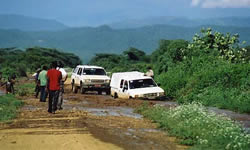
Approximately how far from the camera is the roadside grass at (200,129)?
11.9m

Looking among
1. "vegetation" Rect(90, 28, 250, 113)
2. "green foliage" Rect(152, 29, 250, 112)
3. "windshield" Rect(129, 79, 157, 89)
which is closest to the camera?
"green foliage" Rect(152, 29, 250, 112)

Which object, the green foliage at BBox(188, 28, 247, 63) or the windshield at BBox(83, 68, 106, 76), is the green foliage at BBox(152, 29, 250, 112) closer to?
the green foliage at BBox(188, 28, 247, 63)

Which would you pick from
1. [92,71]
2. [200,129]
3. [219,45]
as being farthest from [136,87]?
[200,129]

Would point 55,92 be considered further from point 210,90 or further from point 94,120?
point 210,90

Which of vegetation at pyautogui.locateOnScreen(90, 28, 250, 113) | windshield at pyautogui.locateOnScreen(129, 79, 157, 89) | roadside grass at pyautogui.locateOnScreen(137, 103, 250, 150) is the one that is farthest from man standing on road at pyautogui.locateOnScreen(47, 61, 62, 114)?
windshield at pyautogui.locateOnScreen(129, 79, 157, 89)

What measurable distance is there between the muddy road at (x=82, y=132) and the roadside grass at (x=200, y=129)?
1.17 feet

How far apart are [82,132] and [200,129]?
312 centimetres

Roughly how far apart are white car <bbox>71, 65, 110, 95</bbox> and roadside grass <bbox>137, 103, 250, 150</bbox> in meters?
13.2

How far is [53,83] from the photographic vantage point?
62.3ft

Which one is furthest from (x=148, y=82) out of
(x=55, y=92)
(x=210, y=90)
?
(x=55, y=92)

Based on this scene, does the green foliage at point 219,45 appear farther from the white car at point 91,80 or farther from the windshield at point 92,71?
the white car at point 91,80

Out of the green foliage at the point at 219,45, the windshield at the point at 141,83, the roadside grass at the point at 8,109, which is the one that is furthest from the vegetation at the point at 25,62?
the roadside grass at the point at 8,109

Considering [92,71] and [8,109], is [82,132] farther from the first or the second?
[92,71]

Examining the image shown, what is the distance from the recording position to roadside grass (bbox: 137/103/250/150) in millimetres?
11883
